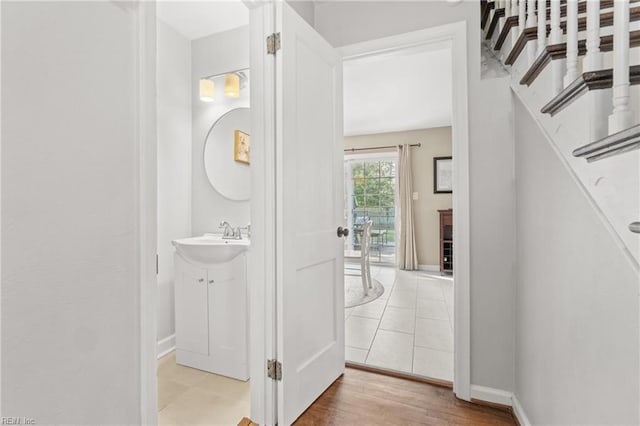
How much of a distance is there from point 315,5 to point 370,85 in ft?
5.64

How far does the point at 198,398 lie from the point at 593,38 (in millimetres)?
2305

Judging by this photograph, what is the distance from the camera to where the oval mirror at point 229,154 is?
99.3 inches

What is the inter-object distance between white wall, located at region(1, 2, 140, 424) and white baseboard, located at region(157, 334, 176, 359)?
1.61 metres

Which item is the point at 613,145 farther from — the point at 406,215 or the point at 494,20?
the point at 406,215

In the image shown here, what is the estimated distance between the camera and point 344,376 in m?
2.03

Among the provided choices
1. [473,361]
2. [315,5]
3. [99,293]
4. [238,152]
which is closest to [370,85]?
[315,5]

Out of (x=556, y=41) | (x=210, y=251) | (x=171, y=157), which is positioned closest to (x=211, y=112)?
(x=171, y=157)

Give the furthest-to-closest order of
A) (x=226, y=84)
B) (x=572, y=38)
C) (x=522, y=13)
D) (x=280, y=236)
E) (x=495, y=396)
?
(x=226, y=84) → (x=495, y=396) → (x=280, y=236) → (x=522, y=13) → (x=572, y=38)

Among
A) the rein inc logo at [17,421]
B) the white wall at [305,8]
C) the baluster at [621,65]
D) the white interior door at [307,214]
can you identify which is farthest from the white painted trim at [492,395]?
the white wall at [305,8]

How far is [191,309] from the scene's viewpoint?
7.00ft

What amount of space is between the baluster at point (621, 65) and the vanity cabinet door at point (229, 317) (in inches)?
71.7

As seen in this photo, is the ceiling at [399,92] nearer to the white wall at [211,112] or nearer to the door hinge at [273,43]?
the door hinge at [273,43]

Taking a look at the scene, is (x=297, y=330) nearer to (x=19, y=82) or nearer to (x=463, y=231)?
(x=463, y=231)

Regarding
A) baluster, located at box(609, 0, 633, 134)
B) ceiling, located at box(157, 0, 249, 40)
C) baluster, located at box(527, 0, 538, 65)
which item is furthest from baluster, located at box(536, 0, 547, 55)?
ceiling, located at box(157, 0, 249, 40)
